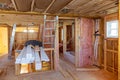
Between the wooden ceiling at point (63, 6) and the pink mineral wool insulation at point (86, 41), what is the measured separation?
410mm

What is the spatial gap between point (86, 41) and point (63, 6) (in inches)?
90.7

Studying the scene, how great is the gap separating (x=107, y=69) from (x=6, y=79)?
3.36m

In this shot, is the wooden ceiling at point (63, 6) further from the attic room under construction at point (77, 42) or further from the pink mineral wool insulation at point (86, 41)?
the pink mineral wool insulation at point (86, 41)

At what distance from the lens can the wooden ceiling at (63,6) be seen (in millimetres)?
3143

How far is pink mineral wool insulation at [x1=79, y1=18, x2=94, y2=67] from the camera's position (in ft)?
17.5

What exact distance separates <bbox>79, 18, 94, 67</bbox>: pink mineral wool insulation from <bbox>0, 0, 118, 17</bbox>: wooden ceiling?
0.41 meters

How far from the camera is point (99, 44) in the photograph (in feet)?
17.5

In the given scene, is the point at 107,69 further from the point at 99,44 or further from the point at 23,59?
the point at 23,59

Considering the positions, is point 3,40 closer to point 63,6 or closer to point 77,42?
point 77,42

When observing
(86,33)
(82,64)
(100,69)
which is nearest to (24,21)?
(86,33)

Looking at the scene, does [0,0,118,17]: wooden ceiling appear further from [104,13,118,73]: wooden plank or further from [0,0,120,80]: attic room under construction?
[104,13,118,73]: wooden plank

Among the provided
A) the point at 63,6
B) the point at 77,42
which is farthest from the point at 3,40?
the point at 63,6

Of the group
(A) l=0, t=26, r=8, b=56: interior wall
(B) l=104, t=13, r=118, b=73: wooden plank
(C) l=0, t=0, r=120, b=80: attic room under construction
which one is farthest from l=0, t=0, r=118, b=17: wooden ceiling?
(A) l=0, t=26, r=8, b=56: interior wall

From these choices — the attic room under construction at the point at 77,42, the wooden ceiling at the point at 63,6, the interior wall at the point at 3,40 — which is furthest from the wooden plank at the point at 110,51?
the interior wall at the point at 3,40
